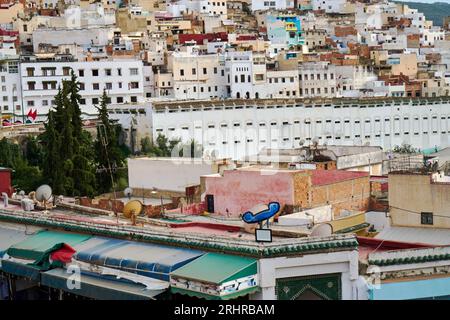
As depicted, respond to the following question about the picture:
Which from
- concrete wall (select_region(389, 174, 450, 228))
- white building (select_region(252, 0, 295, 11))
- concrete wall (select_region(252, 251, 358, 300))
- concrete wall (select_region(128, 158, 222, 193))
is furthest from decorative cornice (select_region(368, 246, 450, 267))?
white building (select_region(252, 0, 295, 11))

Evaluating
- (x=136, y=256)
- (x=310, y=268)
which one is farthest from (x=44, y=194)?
(x=310, y=268)

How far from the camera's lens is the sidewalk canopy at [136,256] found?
6.02m

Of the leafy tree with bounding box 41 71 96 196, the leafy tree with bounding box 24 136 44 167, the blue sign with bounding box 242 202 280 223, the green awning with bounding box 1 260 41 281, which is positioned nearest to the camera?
the blue sign with bounding box 242 202 280 223

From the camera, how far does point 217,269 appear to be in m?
5.71

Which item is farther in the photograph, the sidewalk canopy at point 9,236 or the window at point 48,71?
the window at point 48,71

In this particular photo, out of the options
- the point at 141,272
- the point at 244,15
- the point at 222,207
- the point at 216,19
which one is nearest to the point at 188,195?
the point at 222,207

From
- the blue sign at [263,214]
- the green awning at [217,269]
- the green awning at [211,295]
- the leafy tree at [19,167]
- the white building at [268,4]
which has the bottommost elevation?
the leafy tree at [19,167]

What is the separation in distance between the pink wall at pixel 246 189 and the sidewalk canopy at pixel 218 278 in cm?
290

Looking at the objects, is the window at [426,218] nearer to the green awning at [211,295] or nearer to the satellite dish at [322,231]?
the satellite dish at [322,231]

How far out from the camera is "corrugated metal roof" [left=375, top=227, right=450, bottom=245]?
752cm

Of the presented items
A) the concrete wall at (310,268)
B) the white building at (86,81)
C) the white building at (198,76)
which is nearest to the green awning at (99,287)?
the concrete wall at (310,268)

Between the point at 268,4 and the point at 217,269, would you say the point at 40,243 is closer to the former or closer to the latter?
the point at 217,269

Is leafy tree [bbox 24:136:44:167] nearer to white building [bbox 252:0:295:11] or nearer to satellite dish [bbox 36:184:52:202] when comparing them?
satellite dish [bbox 36:184:52:202]

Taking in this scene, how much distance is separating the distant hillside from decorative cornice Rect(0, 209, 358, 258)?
239 feet
